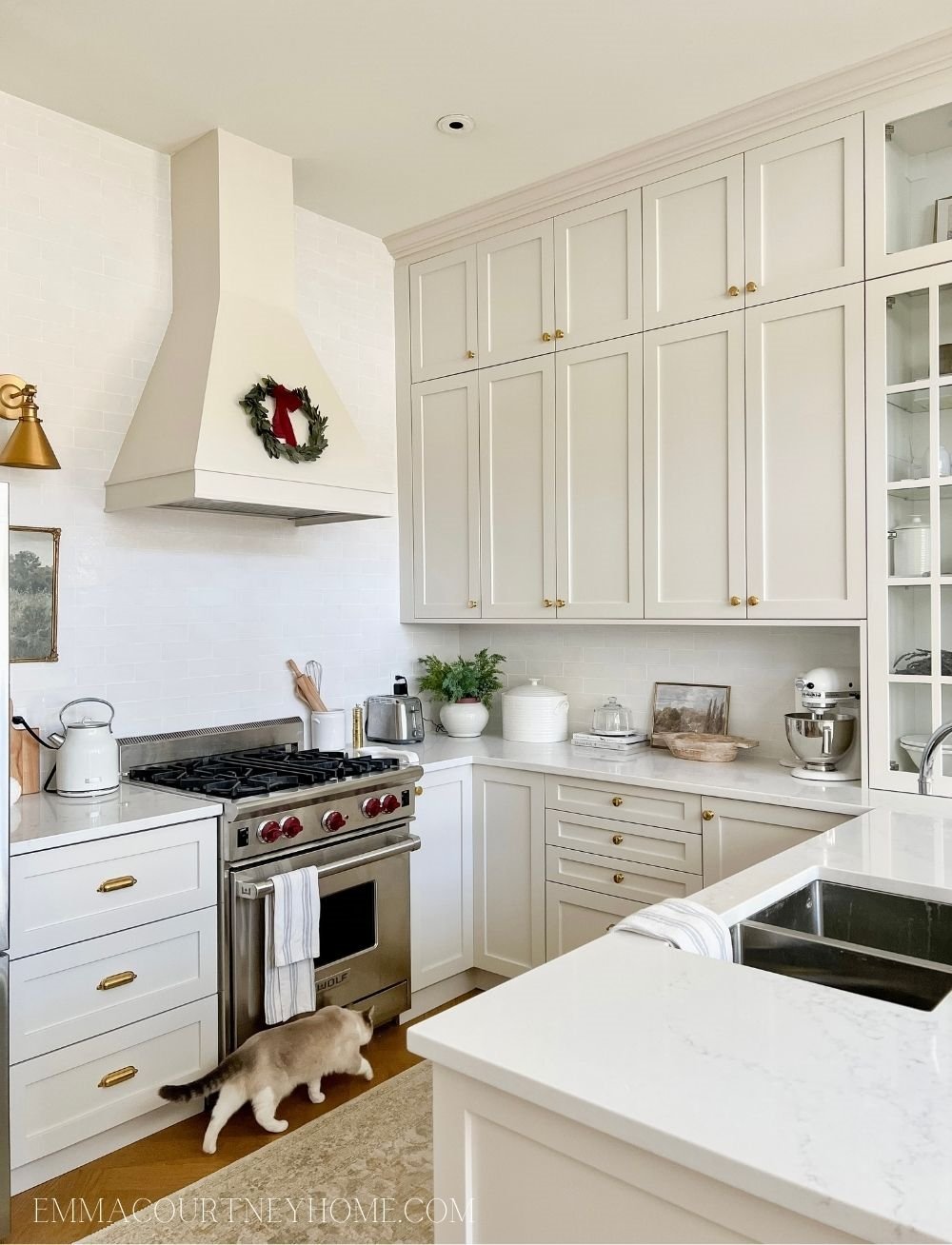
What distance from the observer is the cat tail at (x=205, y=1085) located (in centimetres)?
245

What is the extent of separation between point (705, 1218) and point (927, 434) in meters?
2.30

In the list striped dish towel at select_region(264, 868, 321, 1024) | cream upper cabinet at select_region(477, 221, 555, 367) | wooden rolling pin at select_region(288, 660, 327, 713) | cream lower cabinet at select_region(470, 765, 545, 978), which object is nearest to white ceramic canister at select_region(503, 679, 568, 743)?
cream lower cabinet at select_region(470, 765, 545, 978)

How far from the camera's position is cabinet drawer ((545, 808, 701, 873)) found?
2994 mm

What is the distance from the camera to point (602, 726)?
3.66 meters

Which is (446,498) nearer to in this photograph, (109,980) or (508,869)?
(508,869)

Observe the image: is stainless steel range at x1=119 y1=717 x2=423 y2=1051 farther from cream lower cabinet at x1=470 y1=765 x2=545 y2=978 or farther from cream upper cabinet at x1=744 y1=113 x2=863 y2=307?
cream upper cabinet at x1=744 y1=113 x2=863 y2=307

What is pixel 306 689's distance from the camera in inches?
143

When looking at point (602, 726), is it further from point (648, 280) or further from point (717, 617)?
point (648, 280)

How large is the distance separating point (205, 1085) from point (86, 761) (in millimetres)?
977

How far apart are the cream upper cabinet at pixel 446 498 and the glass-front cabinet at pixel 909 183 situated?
1625mm

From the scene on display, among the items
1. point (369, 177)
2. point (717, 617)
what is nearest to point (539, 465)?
point (717, 617)

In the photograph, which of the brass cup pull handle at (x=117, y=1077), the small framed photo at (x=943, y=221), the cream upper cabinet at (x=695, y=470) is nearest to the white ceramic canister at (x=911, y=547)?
the cream upper cabinet at (x=695, y=470)

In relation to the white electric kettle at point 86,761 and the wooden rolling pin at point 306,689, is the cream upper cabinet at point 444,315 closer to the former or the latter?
the wooden rolling pin at point 306,689

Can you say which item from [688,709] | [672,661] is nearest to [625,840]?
[688,709]
